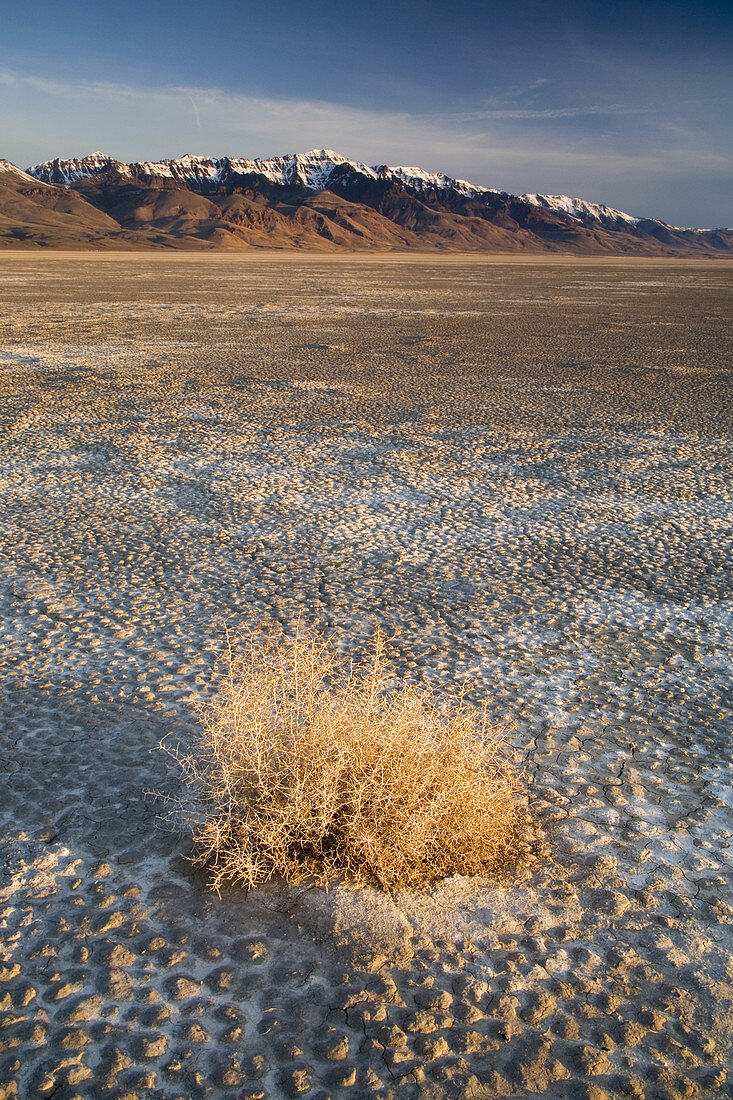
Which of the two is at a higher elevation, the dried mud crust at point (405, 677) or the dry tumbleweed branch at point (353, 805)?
the dry tumbleweed branch at point (353, 805)

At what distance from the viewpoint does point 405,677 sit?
4543 mm

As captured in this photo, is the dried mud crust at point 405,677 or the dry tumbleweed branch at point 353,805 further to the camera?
the dry tumbleweed branch at point 353,805

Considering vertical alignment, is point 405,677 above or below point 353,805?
below

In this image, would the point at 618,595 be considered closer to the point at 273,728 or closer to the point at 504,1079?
the point at 273,728

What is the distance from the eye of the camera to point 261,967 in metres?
2.66

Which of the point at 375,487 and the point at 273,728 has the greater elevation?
the point at 273,728

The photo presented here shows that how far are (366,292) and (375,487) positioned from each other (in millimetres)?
31130

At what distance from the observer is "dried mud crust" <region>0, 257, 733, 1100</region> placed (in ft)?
8.01

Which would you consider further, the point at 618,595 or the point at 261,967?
the point at 618,595

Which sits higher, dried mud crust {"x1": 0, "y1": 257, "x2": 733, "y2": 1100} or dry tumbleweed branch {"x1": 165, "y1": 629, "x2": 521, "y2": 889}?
dry tumbleweed branch {"x1": 165, "y1": 629, "x2": 521, "y2": 889}

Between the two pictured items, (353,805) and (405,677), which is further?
A: (405,677)

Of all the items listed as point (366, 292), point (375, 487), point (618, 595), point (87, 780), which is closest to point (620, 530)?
point (618, 595)

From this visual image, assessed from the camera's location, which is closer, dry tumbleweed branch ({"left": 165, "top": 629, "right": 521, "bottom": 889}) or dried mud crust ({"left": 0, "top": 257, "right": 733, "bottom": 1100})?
dried mud crust ({"left": 0, "top": 257, "right": 733, "bottom": 1100})

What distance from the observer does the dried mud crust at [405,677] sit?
8.01ft
